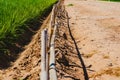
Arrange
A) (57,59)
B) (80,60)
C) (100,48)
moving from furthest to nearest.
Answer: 1. (100,48)
2. (80,60)
3. (57,59)

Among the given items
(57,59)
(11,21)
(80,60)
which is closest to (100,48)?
(80,60)

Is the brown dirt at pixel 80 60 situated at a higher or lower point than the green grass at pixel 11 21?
lower

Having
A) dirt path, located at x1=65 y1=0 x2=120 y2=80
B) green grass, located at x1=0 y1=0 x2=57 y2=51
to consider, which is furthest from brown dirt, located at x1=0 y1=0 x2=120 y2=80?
green grass, located at x1=0 y1=0 x2=57 y2=51

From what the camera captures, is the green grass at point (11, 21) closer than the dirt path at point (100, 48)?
No

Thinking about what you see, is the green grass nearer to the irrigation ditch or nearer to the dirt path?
the irrigation ditch

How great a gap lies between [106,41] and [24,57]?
7.18 ft

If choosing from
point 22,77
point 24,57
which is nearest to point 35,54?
point 24,57

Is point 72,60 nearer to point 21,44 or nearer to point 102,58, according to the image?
point 102,58

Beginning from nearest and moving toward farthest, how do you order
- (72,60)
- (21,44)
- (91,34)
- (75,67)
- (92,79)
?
(92,79) < (75,67) < (72,60) < (21,44) < (91,34)

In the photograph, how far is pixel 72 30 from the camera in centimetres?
990

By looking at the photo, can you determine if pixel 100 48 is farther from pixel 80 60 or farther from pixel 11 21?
pixel 11 21

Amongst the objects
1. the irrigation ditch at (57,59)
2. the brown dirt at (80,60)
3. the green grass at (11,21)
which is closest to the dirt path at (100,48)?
the brown dirt at (80,60)

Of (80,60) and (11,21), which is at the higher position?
(11,21)

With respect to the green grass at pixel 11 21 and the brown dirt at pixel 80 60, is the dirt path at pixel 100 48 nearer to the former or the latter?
the brown dirt at pixel 80 60
